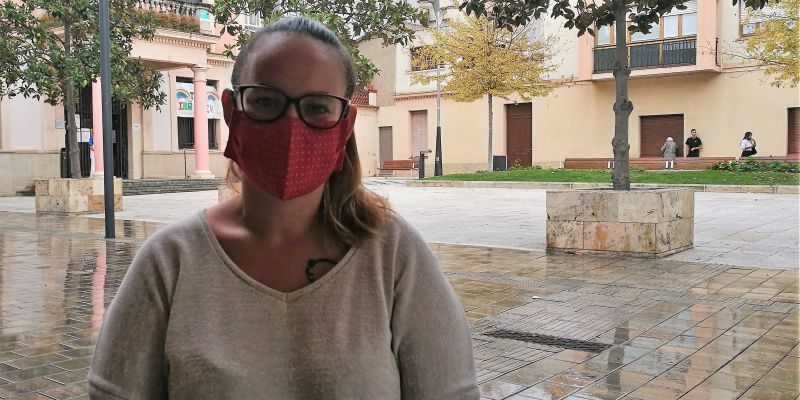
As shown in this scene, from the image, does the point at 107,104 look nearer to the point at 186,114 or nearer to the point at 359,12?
the point at 359,12

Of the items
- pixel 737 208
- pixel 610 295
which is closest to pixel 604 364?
pixel 610 295

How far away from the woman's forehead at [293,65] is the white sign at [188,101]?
2630 centimetres

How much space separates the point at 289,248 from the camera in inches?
57.4

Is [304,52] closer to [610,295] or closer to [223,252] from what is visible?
[223,252]

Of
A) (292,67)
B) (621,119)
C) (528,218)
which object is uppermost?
(621,119)

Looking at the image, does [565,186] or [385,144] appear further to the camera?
[385,144]

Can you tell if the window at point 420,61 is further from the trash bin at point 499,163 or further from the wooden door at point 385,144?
the trash bin at point 499,163

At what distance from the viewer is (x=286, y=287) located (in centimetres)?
142

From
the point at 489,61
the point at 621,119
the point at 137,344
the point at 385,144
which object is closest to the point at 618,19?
the point at 621,119

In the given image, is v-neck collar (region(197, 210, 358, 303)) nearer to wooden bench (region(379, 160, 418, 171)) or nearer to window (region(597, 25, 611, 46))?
window (region(597, 25, 611, 46))

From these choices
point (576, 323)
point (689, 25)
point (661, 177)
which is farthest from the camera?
point (689, 25)

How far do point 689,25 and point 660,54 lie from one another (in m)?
1.47

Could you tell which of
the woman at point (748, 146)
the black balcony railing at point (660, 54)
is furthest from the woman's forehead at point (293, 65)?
the black balcony railing at point (660, 54)

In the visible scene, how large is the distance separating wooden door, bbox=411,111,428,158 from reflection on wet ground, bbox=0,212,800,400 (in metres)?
28.0
